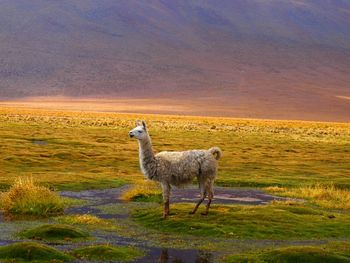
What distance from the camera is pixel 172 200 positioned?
864 inches

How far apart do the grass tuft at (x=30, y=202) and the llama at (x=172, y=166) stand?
298 cm

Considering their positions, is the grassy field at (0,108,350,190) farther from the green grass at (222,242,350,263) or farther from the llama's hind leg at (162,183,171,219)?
the green grass at (222,242,350,263)

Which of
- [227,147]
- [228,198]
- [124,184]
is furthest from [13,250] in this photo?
[227,147]

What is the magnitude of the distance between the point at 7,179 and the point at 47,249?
11617 millimetres

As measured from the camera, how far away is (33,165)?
30.7 m

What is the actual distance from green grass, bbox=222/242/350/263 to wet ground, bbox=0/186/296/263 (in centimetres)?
68

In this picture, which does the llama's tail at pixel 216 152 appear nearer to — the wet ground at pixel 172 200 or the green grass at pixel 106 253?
the wet ground at pixel 172 200

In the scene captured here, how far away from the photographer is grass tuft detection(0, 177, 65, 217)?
60.5 feet

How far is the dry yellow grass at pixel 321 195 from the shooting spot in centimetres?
2179

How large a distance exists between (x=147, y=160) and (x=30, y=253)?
5.14 meters

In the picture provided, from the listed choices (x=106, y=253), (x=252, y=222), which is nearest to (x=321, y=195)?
(x=252, y=222)

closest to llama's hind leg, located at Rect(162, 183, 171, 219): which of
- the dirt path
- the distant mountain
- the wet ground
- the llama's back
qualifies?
the llama's back

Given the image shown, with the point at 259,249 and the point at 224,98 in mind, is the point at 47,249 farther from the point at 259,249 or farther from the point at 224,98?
the point at 224,98

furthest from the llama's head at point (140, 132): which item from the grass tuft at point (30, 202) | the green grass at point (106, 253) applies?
the green grass at point (106, 253)
